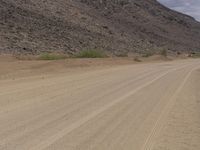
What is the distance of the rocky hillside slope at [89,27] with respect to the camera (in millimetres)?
54219

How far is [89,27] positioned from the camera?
69.5m

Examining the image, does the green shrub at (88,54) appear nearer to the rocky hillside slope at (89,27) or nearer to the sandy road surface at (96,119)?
the rocky hillside slope at (89,27)

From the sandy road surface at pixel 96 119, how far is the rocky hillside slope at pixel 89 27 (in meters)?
31.5

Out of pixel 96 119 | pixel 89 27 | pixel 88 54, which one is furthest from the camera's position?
pixel 89 27

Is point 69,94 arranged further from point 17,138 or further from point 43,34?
point 43,34

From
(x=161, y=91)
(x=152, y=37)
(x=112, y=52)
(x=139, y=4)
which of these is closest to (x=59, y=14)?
(x=112, y=52)

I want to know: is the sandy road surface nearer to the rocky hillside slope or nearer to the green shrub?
the rocky hillside slope

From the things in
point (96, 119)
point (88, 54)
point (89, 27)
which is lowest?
point (88, 54)

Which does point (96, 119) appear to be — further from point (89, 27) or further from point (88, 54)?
point (89, 27)

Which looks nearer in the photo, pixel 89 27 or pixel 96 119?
pixel 96 119

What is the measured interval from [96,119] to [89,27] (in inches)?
2304

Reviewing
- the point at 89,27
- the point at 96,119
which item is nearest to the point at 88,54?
the point at 89,27

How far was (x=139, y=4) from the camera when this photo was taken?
104500mm

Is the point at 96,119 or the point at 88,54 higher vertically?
the point at 96,119
